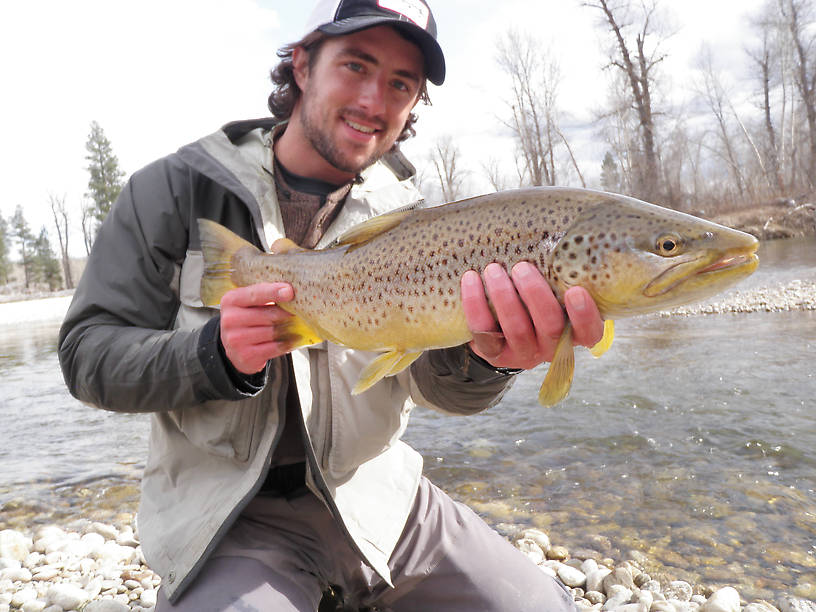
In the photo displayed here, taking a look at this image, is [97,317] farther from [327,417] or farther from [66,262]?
[66,262]

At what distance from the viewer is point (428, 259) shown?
201cm

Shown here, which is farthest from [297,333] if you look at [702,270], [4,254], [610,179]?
[4,254]

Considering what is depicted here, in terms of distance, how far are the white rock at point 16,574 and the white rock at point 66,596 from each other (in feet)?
1.37

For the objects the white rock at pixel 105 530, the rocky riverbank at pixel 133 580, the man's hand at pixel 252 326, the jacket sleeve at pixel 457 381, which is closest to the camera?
the man's hand at pixel 252 326

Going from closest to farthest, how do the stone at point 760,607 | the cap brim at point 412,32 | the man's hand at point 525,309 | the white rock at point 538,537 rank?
the man's hand at point 525,309 < the cap brim at point 412,32 < the stone at point 760,607 < the white rock at point 538,537

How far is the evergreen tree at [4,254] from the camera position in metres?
62.2

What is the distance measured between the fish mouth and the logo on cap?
72.5 inches

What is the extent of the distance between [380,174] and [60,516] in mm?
3777

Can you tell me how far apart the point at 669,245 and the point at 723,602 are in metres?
2.15

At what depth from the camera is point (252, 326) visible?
2.03 metres

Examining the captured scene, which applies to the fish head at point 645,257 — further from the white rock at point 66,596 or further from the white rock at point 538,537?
the white rock at point 66,596

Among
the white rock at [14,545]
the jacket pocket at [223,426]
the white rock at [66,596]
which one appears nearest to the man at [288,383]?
the jacket pocket at [223,426]

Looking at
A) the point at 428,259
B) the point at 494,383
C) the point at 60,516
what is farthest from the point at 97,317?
the point at 60,516

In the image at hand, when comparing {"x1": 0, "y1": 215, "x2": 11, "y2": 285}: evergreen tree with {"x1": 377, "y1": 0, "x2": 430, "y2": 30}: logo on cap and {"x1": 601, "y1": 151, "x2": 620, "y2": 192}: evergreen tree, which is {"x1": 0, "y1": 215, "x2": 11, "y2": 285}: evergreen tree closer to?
{"x1": 601, "y1": 151, "x2": 620, "y2": 192}: evergreen tree
